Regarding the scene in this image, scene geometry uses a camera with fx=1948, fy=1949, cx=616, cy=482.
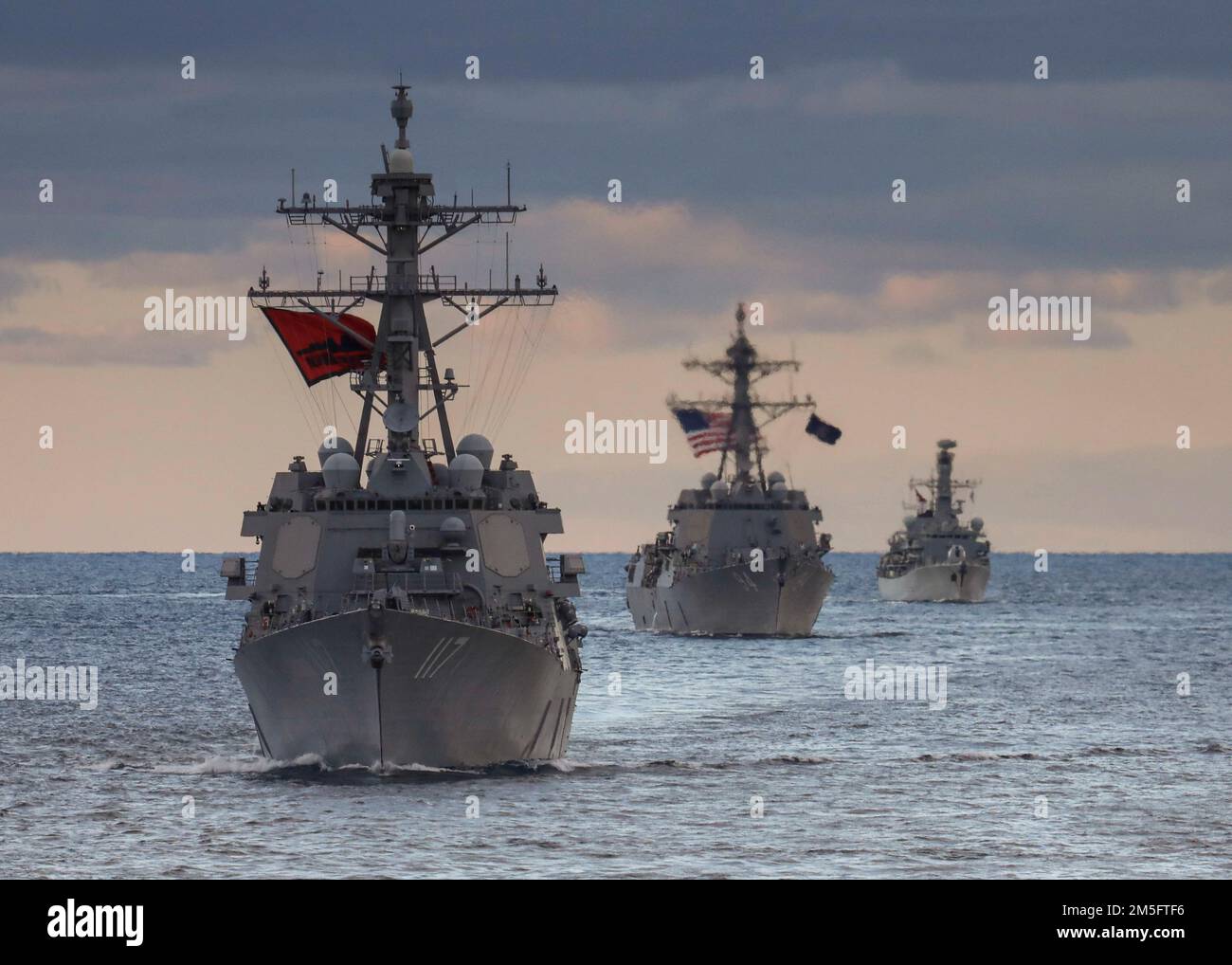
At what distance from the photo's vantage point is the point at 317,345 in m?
38.5

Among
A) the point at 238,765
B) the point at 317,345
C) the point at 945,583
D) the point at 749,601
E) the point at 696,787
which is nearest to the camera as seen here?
the point at 696,787

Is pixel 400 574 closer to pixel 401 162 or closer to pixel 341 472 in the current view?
pixel 341 472

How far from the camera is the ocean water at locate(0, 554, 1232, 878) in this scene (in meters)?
27.5

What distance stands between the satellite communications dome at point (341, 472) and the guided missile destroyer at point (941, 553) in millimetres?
109754

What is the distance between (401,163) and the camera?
126 feet

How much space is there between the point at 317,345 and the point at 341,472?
398 cm

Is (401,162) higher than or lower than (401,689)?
higher

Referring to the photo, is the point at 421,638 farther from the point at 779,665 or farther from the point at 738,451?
the point at 738,451

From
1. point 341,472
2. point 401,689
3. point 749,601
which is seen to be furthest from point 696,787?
point 749,601

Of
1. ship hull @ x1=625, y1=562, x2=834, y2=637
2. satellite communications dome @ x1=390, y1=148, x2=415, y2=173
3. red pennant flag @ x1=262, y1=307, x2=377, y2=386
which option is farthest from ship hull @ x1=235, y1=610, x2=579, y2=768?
ship hull @ x1=625, y1=562, x2=834, y2=637

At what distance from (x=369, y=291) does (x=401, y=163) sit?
8.57ft

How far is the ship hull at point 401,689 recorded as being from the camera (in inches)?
1238
